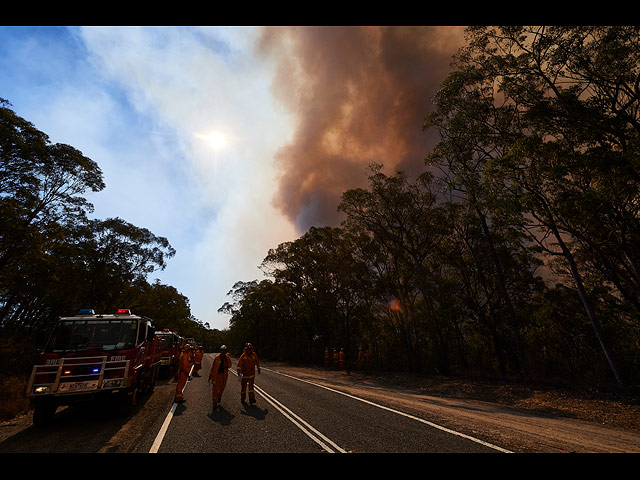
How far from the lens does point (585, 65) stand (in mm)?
11227

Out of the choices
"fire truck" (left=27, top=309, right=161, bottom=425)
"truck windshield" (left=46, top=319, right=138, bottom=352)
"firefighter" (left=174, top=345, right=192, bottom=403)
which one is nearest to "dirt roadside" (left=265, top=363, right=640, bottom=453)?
"firefighter" (left=174, top=345, right=192, bottom=403)

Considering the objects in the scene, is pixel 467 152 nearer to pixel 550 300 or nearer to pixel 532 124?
pixel 532 124

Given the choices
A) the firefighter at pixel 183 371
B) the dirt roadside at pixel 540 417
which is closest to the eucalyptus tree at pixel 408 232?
the dirt roadside at pixel 540 417

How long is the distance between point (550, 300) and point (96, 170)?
37973 mm

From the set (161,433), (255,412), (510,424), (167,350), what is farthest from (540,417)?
(167,350)

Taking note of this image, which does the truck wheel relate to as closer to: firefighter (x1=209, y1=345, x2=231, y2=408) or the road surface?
the road surface

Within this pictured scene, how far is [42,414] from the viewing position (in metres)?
7.50

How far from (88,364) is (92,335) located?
149cm

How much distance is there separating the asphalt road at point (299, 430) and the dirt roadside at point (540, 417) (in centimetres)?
93

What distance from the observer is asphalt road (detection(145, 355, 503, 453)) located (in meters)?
5.73

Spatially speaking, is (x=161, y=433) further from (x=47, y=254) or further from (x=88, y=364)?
(x=47, y=254)

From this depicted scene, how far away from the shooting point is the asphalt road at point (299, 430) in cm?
573

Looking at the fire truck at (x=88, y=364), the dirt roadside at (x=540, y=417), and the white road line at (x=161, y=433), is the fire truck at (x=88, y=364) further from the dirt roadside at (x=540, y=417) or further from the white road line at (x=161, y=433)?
the dirt roadside at (x=540, y=417)

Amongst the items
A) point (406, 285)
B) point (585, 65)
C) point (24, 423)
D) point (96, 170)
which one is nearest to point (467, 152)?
point (585, 65)
